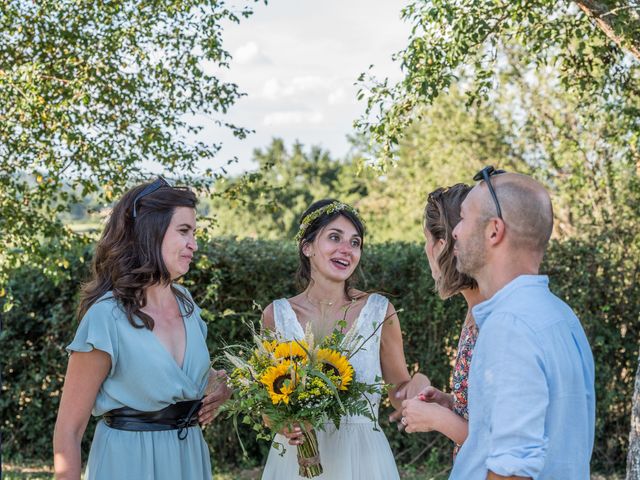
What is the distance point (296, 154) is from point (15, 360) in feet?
93.9

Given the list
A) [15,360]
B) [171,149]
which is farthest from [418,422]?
[15,360]

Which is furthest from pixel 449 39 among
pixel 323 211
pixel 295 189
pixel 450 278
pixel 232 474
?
pixel 295 189

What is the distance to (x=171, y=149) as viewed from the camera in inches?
263

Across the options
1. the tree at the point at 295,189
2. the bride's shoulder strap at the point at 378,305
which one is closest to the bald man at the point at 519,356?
the bride's shoulder strap at the point at 378,305

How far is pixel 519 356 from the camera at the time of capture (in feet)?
7.15

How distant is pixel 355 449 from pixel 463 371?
107 cm

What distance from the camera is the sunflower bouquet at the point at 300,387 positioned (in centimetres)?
338

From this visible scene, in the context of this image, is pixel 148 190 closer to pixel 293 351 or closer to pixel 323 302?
pixel 293 351

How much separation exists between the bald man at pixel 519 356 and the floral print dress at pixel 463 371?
2.55 feet

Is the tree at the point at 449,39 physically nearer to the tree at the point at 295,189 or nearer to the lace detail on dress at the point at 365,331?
the lace detail on dress at the point at 365,331

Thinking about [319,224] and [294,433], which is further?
[319,224]

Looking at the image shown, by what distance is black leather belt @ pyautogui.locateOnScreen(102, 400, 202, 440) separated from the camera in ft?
11.1

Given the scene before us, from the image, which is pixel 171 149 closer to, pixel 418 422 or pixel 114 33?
pixel 114 33

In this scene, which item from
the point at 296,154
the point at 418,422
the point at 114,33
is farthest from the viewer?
the point at 296,154
